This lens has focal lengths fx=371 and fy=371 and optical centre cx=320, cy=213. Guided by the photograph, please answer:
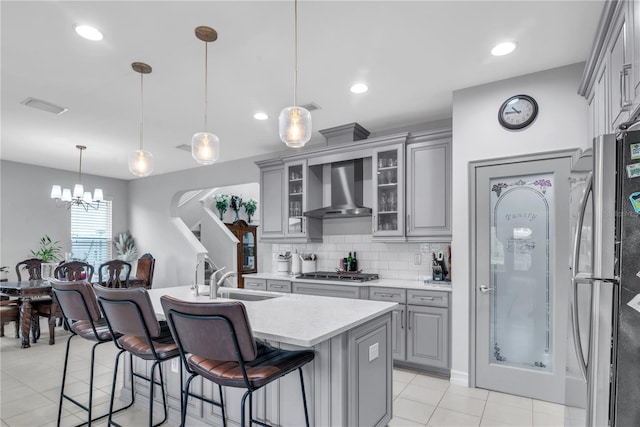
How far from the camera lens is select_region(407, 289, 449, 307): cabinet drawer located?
355cm

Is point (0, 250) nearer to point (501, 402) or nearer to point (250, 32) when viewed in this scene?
point (250, 32)

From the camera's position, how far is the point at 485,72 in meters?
3.15

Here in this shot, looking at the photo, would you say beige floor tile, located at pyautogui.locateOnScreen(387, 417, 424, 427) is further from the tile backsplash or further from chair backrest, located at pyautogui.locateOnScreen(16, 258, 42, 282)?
chair backrest, located at pyautogui.locateOnScreen(16, 258, 42, 282)

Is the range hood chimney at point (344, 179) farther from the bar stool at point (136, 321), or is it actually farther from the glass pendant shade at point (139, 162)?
the bar stool at point (136, 321)

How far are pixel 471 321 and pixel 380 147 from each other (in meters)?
2.06

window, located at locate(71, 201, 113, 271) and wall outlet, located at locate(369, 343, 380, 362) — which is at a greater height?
window, located at locate(71, 201, 113, 271)

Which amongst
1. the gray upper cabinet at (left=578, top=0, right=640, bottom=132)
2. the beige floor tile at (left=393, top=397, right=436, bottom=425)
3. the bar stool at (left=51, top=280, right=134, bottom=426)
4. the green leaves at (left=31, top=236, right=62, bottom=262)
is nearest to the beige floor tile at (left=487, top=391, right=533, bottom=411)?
the beige floor tile at (left=393, top=397, right=436, bottom=425)

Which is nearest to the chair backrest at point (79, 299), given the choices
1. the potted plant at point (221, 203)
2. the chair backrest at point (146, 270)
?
the chair backrest at point (146, 270)

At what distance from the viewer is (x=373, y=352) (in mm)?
2295

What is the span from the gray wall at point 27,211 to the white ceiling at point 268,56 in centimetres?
258

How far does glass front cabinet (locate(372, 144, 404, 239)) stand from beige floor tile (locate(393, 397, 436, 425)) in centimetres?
165

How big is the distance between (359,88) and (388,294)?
2095mm

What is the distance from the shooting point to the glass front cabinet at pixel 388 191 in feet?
13.3

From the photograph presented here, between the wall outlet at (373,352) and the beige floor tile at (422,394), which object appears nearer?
the wall outlet at (373,352)
